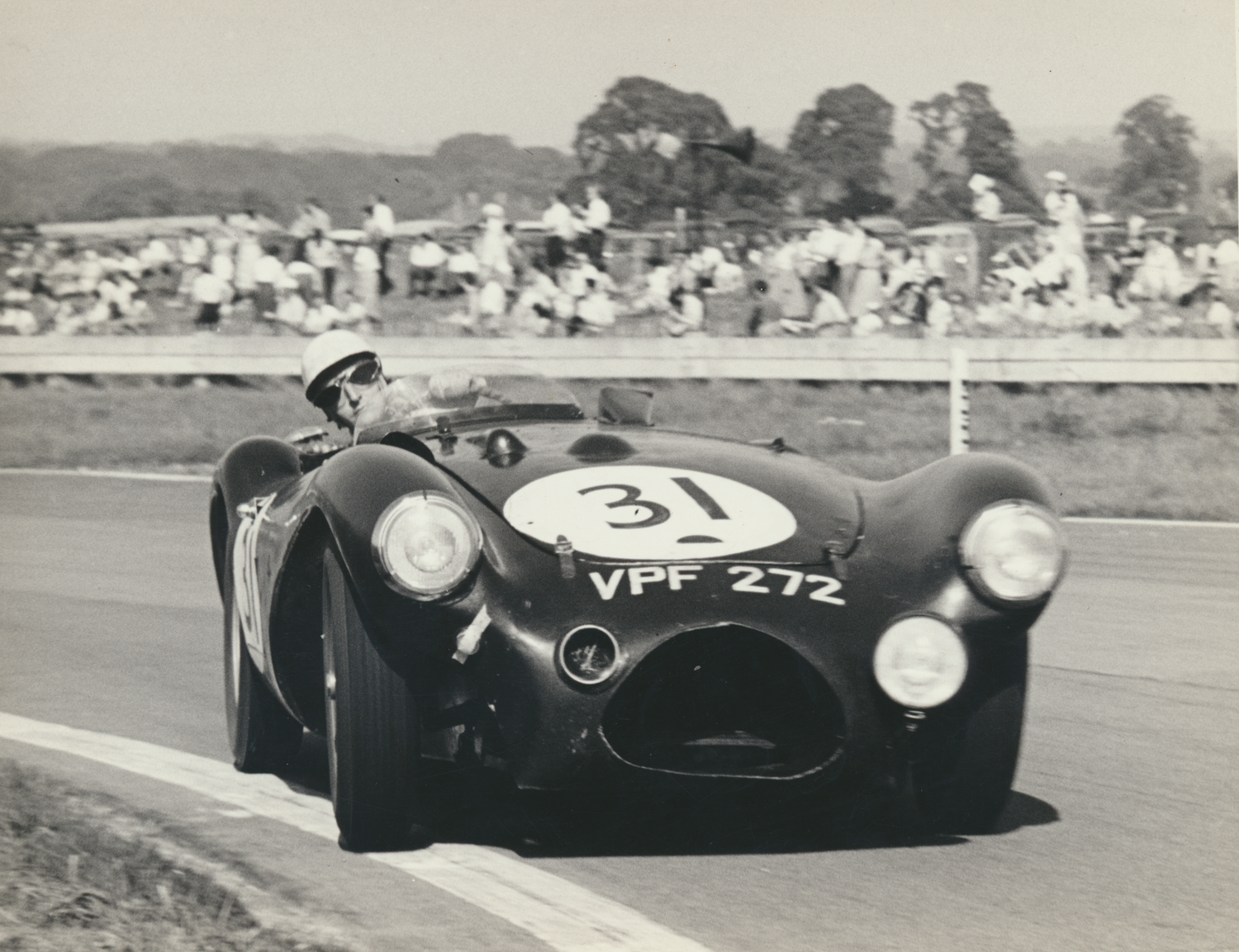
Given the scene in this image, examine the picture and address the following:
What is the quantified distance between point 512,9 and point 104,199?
1014cm

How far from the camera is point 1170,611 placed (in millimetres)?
7328

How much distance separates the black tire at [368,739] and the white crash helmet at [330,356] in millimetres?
1551

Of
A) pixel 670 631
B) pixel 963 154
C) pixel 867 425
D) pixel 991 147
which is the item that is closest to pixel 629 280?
pixel 867 425

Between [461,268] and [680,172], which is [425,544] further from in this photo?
[461,268]

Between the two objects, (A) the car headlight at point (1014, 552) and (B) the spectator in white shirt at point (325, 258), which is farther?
(B) the spectator in white shirt at point (325, 258)

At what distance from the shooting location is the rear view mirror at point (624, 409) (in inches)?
191

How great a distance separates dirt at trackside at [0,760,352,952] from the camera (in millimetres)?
3059

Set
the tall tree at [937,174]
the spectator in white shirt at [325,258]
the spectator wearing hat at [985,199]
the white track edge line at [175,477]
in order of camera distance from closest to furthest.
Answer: the white track edge line at [175,477] → the tall tree at [937,174] → the spectator wearing hat at [985,199] → the spectator in white shirt at [325,258]

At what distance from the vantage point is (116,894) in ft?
11.0

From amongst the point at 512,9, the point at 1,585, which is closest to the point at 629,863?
the point at 512,9

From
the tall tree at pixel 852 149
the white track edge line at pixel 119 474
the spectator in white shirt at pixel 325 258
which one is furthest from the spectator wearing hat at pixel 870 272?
the white track edge line at pixel 119 474

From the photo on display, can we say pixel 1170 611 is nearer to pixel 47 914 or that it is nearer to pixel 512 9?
pixel 512 9

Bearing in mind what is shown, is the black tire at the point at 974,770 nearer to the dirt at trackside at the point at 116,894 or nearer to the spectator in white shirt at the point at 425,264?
the dirt at trackside at the point at 116,894

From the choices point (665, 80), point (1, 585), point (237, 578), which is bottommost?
point (1, 585)
